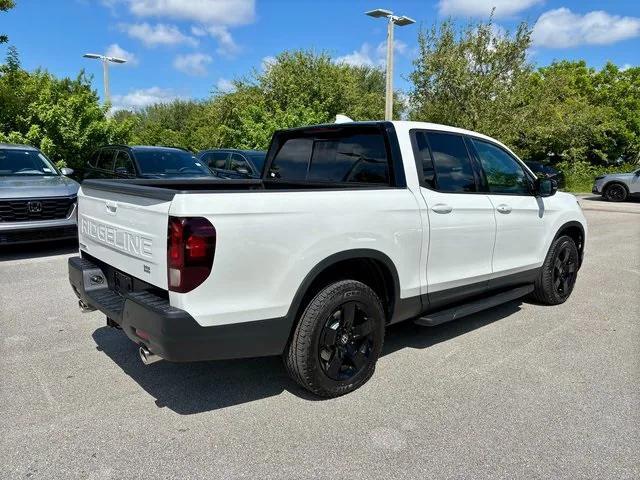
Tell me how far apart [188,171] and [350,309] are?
6944 millimetres

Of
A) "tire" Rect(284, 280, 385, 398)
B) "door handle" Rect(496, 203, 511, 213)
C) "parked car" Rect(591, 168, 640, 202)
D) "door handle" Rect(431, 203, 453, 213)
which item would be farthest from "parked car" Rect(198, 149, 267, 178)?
"parked car" Rect(591, 168, 640, 202)

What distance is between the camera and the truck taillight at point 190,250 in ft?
8.77

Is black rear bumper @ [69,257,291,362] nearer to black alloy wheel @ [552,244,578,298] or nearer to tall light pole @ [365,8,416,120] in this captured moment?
black alloy wheel @ [552,244,578,298]

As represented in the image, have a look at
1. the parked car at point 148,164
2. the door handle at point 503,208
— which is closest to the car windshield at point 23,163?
the parked car at point 148,164

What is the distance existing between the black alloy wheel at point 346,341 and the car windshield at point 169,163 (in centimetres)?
661

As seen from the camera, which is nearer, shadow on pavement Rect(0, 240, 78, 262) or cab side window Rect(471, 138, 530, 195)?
cab side window Rect(471, 138, 530, 195)

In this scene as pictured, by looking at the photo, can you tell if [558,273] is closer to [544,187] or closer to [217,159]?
[544,187]

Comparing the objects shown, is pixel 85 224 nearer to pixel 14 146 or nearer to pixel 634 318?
pixel 634 318

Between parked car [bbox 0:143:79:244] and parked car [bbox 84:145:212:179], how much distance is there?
126 centimetres

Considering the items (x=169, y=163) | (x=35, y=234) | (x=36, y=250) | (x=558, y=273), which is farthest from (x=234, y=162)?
(x=558, y=273)

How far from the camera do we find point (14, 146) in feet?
29.5

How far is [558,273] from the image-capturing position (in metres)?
5.52

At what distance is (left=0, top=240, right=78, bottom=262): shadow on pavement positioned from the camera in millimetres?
7660

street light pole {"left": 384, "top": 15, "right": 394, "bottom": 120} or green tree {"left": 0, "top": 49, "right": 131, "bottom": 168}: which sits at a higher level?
street light pole {"left": 384, "top": 15, "right": 394, "bottom": 120}
